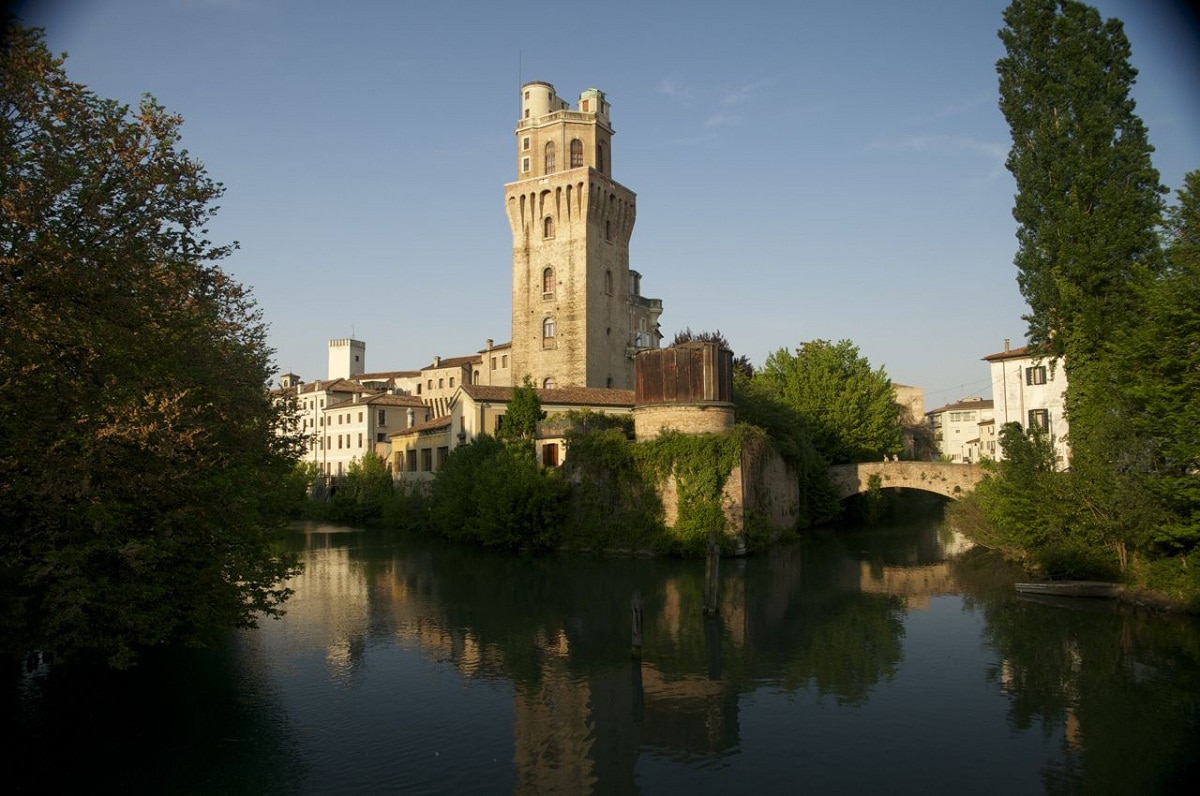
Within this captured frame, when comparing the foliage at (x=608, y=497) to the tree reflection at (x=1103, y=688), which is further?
the foliage at (x=608, y=497)


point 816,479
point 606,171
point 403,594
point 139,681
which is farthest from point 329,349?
point 139,681

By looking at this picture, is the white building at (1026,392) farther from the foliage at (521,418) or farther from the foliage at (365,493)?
the foliage at (365,493)

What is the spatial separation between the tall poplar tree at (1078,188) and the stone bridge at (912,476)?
15.8 meters

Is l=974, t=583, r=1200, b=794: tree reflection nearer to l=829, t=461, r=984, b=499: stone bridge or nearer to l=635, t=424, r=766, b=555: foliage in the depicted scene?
l=635, t=424, r=766, b=555: foliage

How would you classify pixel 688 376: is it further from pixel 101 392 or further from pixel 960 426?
pixel 960 426

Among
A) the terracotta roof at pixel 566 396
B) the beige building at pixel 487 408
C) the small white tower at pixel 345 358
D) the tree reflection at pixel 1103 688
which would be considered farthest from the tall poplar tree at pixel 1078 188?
the small white tower at pixel 345 358

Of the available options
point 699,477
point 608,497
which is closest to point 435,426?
point 608,497

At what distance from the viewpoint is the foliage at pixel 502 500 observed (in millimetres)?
35938

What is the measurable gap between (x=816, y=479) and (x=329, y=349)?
228 ft

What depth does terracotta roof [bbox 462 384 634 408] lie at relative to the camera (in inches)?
1772

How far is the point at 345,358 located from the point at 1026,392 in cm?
7632

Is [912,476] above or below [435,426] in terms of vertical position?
below

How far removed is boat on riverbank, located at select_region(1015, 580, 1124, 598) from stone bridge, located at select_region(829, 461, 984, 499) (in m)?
15.4

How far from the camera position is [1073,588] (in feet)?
74.7
